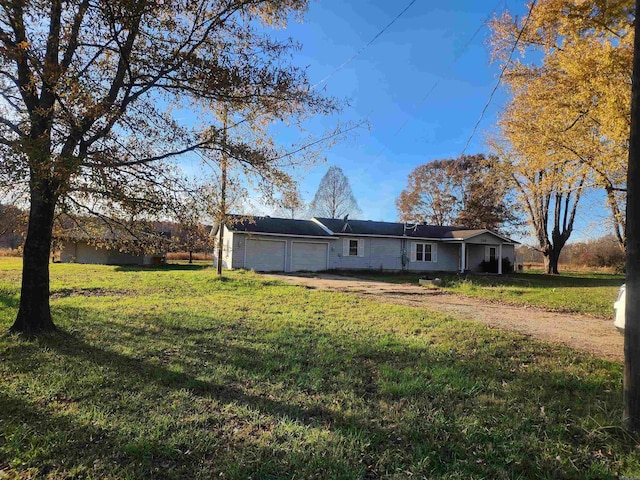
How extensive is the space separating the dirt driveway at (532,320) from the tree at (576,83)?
468cm

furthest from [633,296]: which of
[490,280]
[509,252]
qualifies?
[509,252]

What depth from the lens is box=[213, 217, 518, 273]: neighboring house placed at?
69.5 ft

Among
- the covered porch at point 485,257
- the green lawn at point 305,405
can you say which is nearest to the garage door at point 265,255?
the covered porch at point 485,257

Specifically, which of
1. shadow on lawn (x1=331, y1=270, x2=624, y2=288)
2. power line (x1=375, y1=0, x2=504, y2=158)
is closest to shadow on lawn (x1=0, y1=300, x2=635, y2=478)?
power line (x1=375, y1=0, x2=504, y2=158)

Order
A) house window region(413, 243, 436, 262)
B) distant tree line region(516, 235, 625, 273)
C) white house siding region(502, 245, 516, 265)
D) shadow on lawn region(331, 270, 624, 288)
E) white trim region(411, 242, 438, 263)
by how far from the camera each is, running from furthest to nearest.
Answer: distant tree line region(516, 235, 625, 273)
white house siding region(502, 245, 516, 265)
house window region(413, 243, 436, 262)
white trim region(411, 242, 438, 263)
shadow on lawn region(331, 270, 624, 288)

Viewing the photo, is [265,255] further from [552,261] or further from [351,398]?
[552,261]

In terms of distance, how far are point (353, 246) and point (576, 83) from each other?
1537cm

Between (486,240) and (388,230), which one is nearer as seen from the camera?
(486,240)

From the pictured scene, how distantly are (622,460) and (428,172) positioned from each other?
118ft

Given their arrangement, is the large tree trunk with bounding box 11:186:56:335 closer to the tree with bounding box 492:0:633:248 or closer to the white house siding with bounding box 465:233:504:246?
the tree with bounding box 492:0:633:248

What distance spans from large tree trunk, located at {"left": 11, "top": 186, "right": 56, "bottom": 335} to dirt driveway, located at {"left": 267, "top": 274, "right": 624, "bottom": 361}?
27.0 feet

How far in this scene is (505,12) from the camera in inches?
412

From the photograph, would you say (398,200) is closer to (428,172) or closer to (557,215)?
(428,172)

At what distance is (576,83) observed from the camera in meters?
9.73
